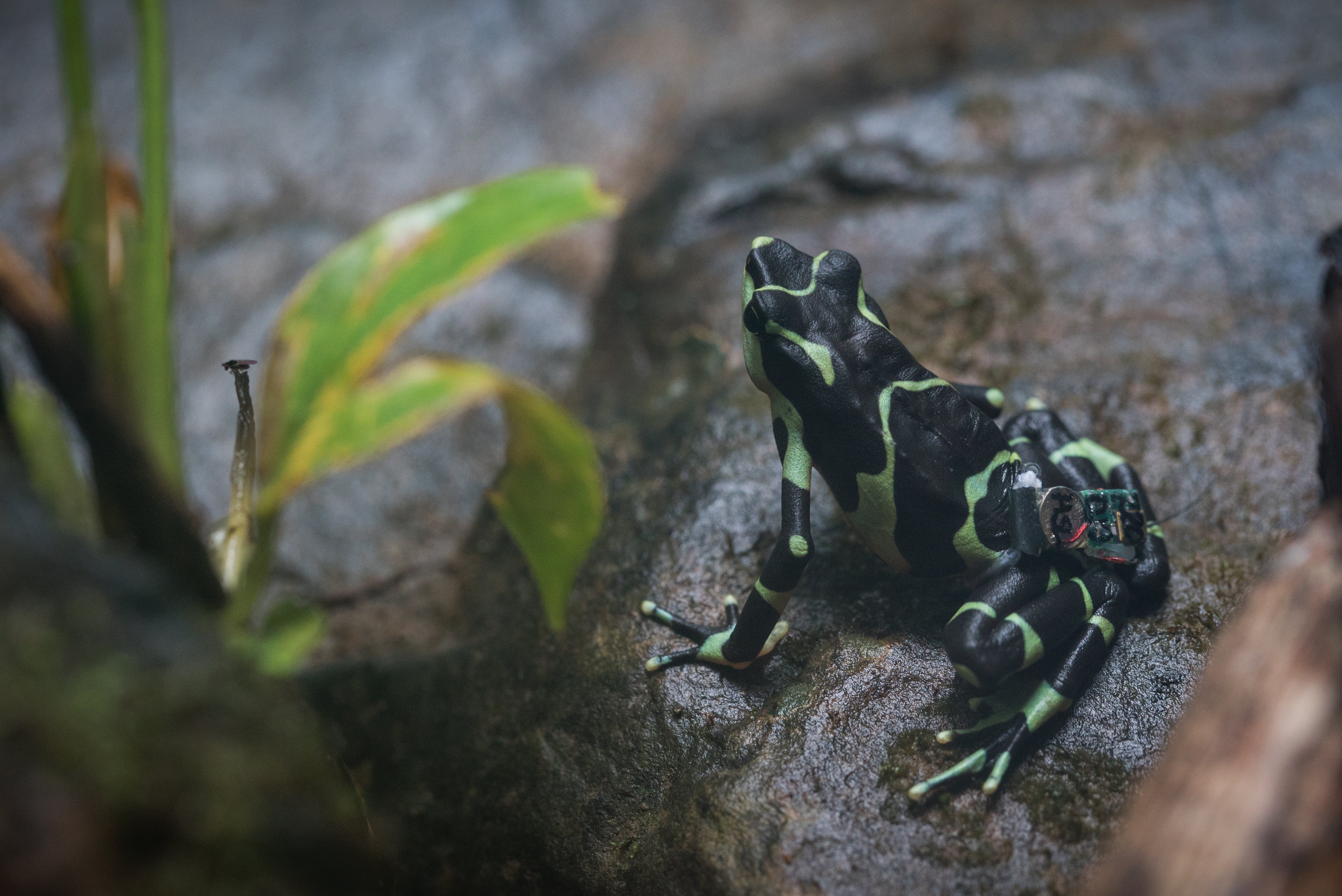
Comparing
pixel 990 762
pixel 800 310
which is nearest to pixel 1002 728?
pixel 990 762

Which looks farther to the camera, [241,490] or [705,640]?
[705,640]

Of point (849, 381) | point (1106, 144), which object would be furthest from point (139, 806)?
point (1106, 144)

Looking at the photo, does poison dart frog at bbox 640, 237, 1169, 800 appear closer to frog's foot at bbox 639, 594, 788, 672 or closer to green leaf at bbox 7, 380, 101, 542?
frog's foot at bbox 639, 594, 788, 672

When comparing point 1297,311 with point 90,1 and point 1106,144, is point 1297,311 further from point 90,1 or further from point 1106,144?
point 90,1

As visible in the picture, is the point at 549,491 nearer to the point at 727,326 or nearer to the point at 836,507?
the point at 836,507

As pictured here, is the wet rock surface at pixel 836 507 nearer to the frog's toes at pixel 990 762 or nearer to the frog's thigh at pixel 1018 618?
the frog's toes at pixel 990 762
